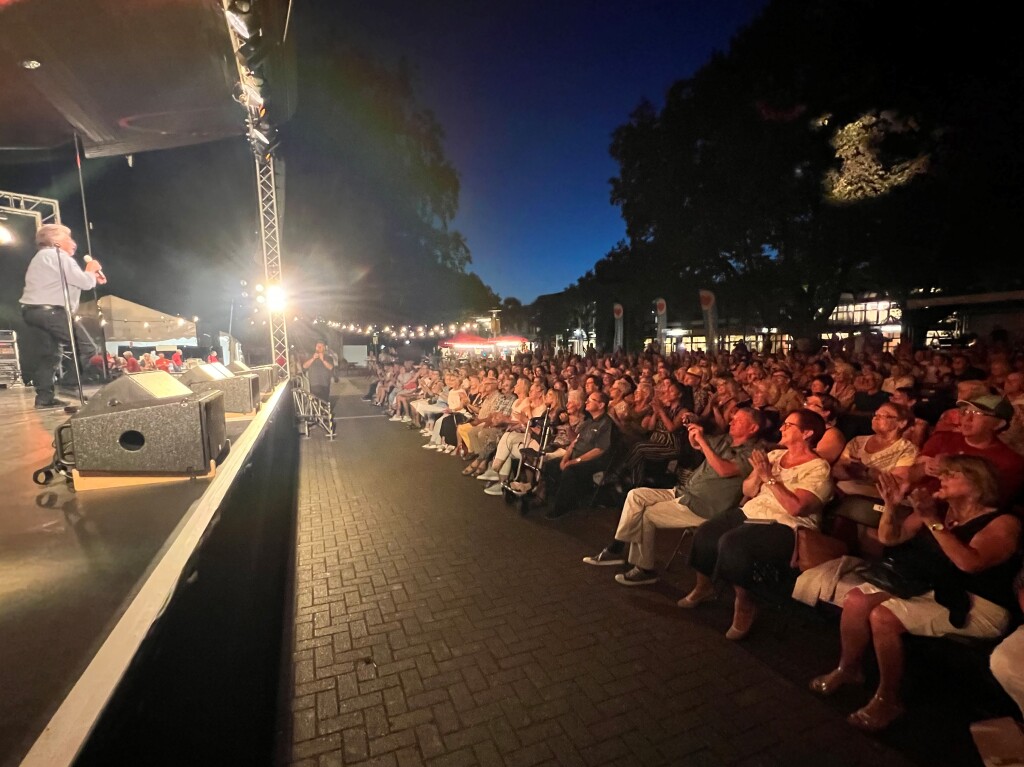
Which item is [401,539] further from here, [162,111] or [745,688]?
[162,111]

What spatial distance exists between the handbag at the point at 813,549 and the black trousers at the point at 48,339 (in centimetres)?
645

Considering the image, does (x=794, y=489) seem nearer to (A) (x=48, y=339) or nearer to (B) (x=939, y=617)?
(B) (x=939, y=617)

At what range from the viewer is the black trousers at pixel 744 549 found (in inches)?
122

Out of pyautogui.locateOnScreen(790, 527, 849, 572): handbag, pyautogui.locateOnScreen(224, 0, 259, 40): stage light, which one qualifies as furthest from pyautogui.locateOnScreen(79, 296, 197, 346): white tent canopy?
pyautogui.locateOnScreen(790, 527, 849, 572): handbag

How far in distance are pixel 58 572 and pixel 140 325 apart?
17.1 metres

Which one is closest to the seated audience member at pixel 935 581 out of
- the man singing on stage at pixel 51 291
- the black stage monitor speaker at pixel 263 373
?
the man singing on stage at pixel 51 291

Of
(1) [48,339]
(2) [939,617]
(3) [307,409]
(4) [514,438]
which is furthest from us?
(3) [307,409]

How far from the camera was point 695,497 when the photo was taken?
12.6 feet

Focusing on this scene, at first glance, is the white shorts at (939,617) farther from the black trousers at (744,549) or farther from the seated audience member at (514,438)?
the seated audience member at (514,438)

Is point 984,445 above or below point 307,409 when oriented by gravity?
above

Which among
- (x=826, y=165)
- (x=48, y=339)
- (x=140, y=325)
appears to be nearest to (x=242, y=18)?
(x=48, y=339)

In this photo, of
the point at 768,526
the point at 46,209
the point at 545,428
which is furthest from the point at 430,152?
the point at 768,526

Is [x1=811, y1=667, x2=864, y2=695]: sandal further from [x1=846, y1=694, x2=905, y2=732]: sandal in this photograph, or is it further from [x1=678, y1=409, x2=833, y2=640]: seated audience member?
[x1=678, y1=409, x2=833, y2=640]: seated audience member

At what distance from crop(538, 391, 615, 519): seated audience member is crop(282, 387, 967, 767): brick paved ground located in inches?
24.8
